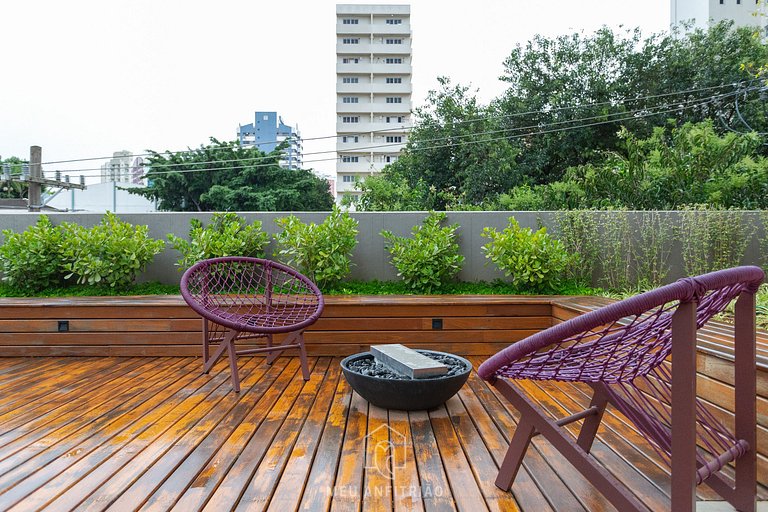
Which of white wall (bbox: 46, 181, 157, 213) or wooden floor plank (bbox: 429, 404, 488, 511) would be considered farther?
white wall (bbox: 46, 181, 157, 213)

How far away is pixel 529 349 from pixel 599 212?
3.39 m

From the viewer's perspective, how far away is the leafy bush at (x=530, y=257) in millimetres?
3961

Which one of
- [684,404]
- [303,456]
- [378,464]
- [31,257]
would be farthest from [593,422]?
[31,257]

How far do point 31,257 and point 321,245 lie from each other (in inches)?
93.9

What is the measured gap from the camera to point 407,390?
7.47 ft

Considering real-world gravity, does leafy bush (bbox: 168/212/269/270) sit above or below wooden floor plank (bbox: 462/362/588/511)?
above

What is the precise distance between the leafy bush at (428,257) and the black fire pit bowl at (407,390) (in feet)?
5.78

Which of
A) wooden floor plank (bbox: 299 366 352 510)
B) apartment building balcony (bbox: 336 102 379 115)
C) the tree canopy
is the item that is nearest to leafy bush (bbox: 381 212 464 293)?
wooden floor plank (bbox: 299 366 352 510)

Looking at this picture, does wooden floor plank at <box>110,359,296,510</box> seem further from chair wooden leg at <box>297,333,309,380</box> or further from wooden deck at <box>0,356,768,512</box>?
chair wooden leg at <box>297,333,309,380</box>

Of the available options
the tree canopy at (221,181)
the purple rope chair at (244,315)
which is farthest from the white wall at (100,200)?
the purple rope chair at (244,315)

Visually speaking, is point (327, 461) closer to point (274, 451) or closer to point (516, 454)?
point (274, 451)

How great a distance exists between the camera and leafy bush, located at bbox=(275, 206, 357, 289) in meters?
4.07

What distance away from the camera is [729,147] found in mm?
5961

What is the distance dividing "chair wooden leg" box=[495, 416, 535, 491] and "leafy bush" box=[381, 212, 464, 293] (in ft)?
8.40
